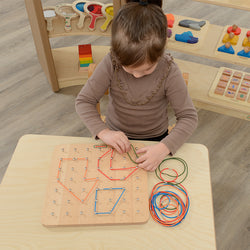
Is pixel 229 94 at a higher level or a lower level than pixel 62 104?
higher

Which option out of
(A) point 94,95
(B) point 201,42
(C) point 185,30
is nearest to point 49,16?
(C) point 185,30

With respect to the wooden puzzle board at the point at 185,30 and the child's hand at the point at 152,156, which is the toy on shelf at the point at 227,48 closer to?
the wooden puzzle board at the point at 185,30

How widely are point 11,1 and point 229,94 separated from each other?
2.46 metres

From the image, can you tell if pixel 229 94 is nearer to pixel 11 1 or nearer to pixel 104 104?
pixel 104 104

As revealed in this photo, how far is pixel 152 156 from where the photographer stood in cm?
86

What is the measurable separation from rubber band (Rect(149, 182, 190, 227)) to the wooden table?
0.05ft

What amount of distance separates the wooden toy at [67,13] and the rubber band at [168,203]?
138 centimetres

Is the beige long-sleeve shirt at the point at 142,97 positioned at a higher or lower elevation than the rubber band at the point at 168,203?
higher

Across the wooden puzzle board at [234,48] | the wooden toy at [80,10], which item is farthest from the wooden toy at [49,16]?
the wooden puzzle board at [234,48]

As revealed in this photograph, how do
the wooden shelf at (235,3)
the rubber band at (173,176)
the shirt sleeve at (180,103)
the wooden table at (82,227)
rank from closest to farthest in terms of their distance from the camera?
the wooden table at (82,227), the rubber band at (173,176), the shirt sleeve at (180,103), the wooden shelf at (235,3)

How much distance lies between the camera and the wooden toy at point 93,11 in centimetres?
187

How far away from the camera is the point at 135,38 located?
800 millimetres

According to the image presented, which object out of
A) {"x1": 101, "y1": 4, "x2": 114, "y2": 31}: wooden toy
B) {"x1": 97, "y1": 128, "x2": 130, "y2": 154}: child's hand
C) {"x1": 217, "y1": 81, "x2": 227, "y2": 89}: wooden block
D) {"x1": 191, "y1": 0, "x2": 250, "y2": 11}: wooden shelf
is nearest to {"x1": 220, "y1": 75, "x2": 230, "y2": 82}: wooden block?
{"x1": 217, "y1": 81, "x2": 227, "y2": 89}: wooden block

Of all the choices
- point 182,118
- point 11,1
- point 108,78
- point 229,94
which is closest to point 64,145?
point 108,78
